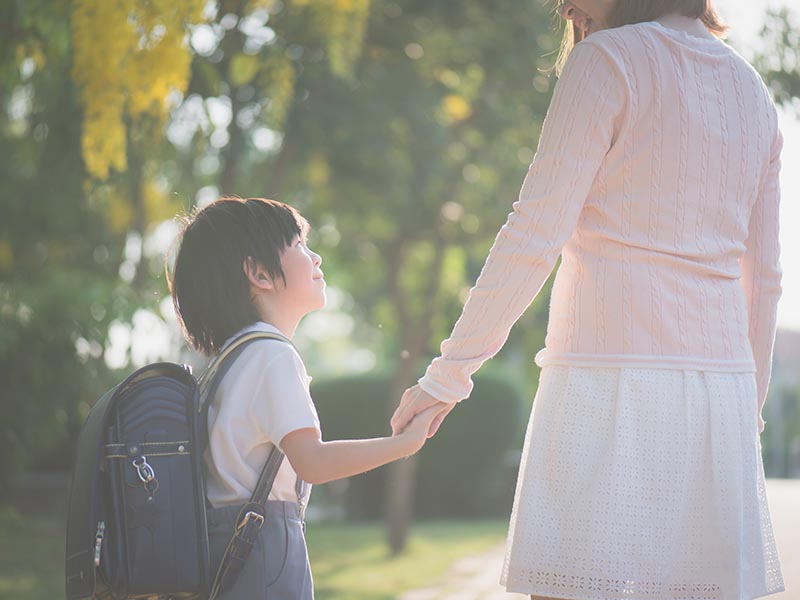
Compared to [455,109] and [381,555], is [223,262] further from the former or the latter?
[381,555]

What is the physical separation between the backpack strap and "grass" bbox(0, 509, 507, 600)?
4561 millimetres

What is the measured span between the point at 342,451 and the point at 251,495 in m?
0.20

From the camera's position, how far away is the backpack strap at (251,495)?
7.66 feet

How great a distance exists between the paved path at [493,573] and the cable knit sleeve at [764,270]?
3658mm

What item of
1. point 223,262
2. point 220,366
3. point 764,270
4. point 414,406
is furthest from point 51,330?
point 764,270

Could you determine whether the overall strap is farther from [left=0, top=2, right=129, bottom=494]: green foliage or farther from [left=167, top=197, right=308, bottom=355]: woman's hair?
[left=0, top=2, right=129, bottom=494]: green foliage

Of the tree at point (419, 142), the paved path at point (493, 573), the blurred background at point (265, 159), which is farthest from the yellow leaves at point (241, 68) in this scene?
the paved path at point (493, 573)

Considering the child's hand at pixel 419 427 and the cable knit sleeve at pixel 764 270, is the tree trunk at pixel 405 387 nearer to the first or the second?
the cable knit sleeve at pixel 764 270

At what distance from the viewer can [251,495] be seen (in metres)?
2.42

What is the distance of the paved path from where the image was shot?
716 cm

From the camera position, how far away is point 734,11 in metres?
7.53

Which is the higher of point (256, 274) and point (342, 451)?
point (256, 274)

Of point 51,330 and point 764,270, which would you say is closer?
point 764,270

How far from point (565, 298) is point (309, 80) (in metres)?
5.34
